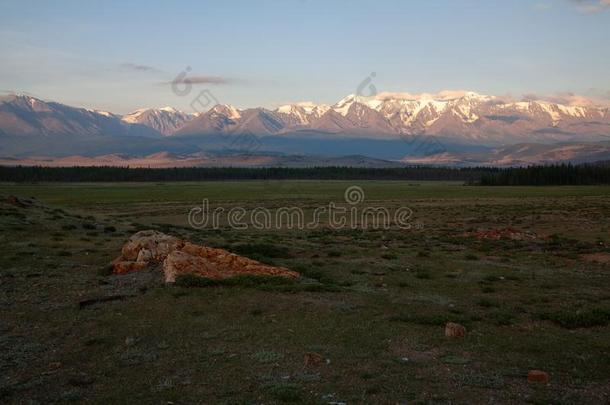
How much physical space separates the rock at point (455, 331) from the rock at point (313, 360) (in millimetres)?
3662

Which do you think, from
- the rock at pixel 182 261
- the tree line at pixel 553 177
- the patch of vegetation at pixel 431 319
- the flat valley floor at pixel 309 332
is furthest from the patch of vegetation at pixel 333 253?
the tree line at pixel 553 177

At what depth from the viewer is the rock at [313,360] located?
1158cm

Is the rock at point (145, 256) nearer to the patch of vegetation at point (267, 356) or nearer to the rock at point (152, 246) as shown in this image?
the rock at point (152, 246)

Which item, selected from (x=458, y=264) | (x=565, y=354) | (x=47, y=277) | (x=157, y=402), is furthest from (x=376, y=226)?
(x=157, y=402)

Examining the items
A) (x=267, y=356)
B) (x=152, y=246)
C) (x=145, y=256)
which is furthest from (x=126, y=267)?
(x=267, y=356)

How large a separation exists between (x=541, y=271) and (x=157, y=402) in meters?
19.4

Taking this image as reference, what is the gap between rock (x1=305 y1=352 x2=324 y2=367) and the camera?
1158 cm

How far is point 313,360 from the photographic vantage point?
11672mm

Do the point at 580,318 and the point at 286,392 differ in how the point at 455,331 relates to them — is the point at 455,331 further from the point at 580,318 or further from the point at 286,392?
the point at 286,392

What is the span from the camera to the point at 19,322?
48.8ft

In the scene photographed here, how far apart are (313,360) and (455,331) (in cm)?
403

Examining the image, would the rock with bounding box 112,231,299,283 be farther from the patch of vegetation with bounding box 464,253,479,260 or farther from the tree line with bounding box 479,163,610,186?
the tree line with bounding box 479,163,610,186

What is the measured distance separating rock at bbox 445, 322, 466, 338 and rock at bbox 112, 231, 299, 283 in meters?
7.95

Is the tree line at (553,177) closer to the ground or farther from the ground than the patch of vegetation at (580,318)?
farther from the ground
